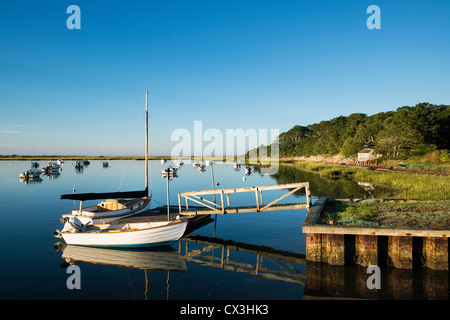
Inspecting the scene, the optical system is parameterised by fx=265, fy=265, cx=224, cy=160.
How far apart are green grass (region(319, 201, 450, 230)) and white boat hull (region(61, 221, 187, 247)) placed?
919 cm

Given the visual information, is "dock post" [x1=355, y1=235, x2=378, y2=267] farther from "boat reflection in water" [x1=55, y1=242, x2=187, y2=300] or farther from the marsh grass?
the marsh grass

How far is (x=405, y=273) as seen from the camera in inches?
478

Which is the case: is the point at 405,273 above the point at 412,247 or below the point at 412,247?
below

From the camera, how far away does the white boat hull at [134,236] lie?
17.0m

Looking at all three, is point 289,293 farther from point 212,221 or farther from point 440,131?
point 440,131

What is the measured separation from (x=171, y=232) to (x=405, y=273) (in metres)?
12.8

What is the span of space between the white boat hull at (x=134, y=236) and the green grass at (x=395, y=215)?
30.2ft

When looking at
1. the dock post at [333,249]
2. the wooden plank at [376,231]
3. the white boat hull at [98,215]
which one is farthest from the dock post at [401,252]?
the white boat hull at [98,215]

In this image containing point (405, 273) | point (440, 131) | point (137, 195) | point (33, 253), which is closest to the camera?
point (405, 273)

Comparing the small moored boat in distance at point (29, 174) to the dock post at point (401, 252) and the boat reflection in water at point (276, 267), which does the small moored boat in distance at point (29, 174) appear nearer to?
the boat reflection in water at point (276, 267)

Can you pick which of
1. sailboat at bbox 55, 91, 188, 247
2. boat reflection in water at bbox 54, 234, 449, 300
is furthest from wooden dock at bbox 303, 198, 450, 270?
sailboat at bbox 55, 91, 188, 247

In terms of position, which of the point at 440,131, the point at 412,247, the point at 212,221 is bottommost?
the point at 212,221

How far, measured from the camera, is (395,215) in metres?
15.6
